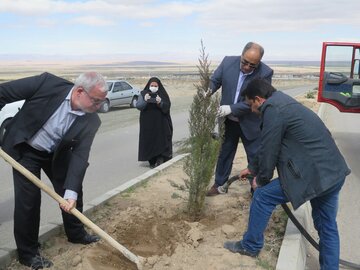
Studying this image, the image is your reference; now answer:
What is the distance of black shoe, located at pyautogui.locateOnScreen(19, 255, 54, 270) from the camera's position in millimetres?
3781

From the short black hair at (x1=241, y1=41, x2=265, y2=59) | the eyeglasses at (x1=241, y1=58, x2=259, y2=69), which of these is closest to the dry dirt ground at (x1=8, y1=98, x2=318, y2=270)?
the eyeglasses at (x1=241, y1=58, x2=259, y2=69)

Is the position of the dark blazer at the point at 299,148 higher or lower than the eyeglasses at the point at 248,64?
lower

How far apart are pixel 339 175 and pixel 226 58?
2267mm

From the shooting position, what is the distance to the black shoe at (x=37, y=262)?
12.4ft

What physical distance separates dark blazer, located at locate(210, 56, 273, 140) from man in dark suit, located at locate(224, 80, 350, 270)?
1.30 m

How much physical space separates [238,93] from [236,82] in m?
0.13

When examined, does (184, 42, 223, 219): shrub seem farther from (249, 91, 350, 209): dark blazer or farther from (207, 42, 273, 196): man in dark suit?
(249, 91, 350, 209): dark blazer

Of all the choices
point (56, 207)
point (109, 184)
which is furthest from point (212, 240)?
point (109, 184)

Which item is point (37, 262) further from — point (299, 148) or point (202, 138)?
point (299, 148)

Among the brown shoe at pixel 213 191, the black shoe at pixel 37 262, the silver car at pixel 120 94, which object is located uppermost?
the black shoe at pixel 37 262

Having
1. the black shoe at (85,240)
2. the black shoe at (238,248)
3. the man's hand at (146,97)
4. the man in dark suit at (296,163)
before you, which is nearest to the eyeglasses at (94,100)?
the man in dark suit at (296,163)

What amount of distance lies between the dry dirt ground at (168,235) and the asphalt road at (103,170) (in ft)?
2.04

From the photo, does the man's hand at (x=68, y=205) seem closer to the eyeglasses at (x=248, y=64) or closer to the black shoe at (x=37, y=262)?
the black shoe at (x=37, y=262)

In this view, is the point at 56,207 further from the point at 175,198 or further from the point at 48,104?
the point at 48,104
